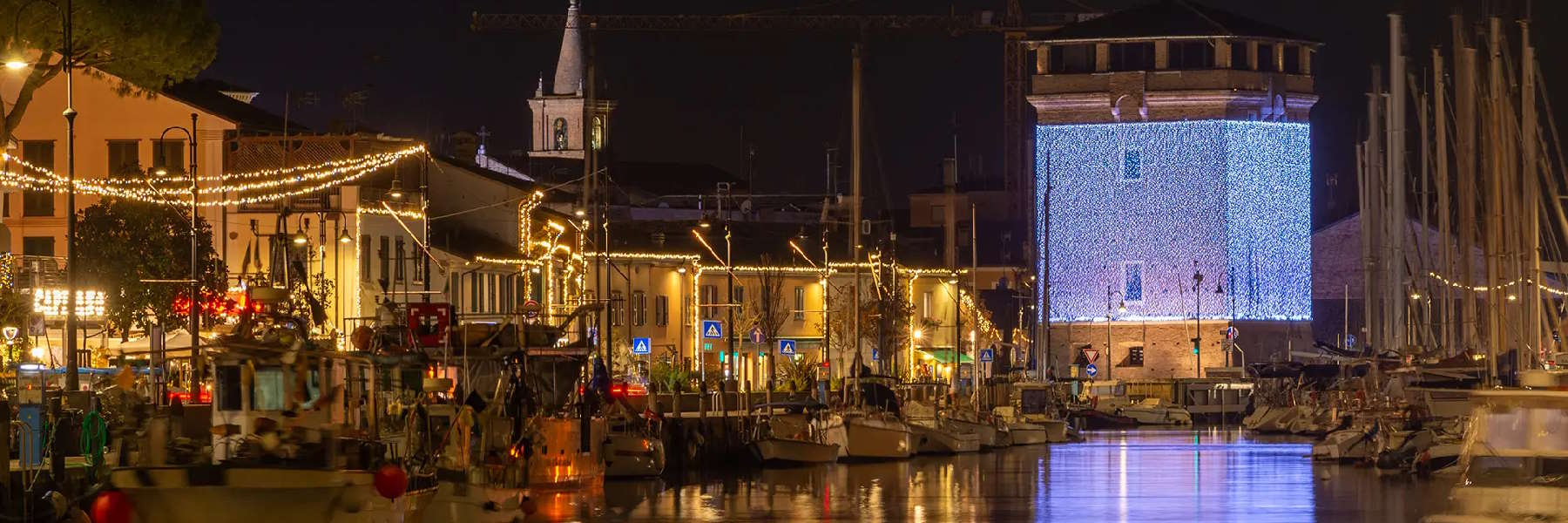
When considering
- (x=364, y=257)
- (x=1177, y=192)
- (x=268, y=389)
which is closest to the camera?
(x=268, y=389)

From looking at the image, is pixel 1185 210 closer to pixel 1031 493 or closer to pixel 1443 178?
pixel 1443 178

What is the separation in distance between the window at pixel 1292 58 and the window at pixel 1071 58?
8778 mm

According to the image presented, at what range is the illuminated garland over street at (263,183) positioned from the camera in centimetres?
5994

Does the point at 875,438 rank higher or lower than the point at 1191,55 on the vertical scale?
lower

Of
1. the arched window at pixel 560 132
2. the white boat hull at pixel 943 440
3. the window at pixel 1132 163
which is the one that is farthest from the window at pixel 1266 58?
the arched window at pixel 560 132

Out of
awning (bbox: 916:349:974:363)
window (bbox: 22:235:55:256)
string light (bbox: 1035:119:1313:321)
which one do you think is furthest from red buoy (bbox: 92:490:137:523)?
string light (bbox: 1035:119:1313:321)

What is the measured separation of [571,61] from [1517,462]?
144m

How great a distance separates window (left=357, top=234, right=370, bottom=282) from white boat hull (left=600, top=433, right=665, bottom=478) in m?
13.4

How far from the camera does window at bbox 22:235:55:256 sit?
7031cm

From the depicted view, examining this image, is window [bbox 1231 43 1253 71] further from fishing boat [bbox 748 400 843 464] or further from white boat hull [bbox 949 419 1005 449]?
fishing boat [bbox 748 400 843 464]

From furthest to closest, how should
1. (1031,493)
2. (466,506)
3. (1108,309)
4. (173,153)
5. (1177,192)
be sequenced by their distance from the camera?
(1108,309) → (1177,192) → (173,153) → (1031,493) → (466,506)

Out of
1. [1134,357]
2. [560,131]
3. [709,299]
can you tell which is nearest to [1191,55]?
[1134,357]

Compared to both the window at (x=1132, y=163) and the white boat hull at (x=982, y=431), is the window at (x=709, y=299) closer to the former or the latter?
the window at (x=1132, y=163)

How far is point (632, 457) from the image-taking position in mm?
54156
